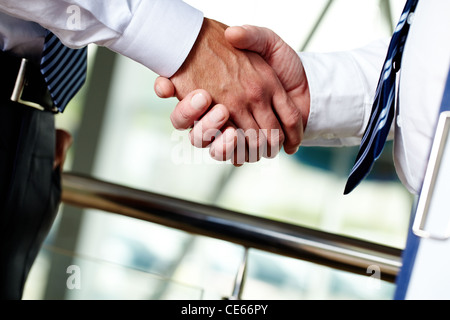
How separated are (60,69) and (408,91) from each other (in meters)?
0.49

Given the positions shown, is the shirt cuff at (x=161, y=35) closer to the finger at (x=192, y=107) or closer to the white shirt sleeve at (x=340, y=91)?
the finger at (x=192, y=107)

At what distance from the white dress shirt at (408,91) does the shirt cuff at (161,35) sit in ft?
0.71

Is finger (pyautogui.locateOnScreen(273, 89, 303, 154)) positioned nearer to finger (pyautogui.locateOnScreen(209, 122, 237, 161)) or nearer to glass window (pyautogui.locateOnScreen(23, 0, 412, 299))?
finger (pyautogui.locateOnScreen(209, 122, 237, 161))

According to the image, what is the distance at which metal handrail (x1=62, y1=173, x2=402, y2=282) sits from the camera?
81 cm

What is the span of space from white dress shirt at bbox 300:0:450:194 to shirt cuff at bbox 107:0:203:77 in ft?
0.71

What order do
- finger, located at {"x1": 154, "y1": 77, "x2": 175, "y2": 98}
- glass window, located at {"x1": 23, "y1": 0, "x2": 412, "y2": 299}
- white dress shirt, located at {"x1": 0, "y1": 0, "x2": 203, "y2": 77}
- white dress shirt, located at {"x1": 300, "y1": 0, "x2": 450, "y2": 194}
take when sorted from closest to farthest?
1. white dress shirt, located at {"x1": 300, "y1": 0, "x2": 450, "y2": 194}
2. white dress shirt, located at {"x1": 0, "y1": 0, "x2": 203, "y2": 77}
3. finger, located at {"x1": 154, "y1": 77, "x2": 175, "y2": 98}
4. glass window, located at {"x1": 23, "y1": 0, "x2": 412, "y2": 299}

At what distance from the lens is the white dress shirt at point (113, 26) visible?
67 cm

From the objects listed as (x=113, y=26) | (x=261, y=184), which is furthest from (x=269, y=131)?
(x=261, y=184)

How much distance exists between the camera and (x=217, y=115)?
76 cm

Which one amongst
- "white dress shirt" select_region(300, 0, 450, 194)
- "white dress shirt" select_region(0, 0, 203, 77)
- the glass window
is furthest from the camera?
the glass window

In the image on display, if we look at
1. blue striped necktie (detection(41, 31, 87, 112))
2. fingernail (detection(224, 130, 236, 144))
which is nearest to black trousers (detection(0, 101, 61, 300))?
blue striped necktie (detection(41, 31, 87, 112))

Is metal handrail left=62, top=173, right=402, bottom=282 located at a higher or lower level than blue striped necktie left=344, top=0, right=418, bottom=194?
lower

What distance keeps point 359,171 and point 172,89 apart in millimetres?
301
